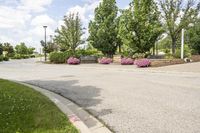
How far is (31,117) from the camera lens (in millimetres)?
7117

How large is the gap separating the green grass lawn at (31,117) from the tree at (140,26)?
26718 millimetres

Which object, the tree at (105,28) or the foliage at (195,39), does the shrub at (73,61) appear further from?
the foliage at (195,39)

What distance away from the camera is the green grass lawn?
614 centimetres

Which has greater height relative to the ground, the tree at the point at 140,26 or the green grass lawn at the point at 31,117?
the tree at the point at 140,26

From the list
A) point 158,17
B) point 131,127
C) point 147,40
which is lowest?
point 131,127

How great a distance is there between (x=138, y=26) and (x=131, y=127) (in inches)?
1144

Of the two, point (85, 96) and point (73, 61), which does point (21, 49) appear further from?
point (85, 96)

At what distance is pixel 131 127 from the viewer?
679 cm

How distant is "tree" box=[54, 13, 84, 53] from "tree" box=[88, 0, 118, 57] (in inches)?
229

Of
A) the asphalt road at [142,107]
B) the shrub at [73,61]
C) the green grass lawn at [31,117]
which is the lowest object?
the asphalt road at [142,107]

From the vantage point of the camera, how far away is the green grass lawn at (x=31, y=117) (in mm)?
6139

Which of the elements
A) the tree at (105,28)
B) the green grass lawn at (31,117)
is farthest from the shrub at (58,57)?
the green grass lawn at (31,117)

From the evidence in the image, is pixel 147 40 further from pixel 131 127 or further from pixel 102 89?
pixel 131 127

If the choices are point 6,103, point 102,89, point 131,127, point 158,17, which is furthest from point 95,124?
point 158,17
